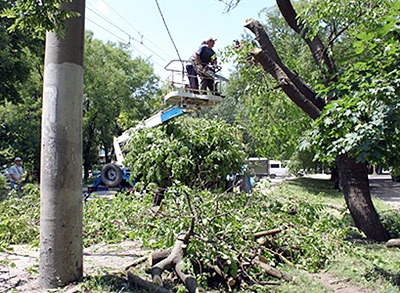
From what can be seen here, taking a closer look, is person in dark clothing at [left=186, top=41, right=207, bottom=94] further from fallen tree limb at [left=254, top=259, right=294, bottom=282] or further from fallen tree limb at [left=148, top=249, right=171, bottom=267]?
fallen tree limb at [left=254, top=259, right=294, bottom=282]

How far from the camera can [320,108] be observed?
21.7 feet

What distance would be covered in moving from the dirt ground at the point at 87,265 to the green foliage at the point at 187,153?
5.71 ft

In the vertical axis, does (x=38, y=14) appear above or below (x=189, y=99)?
below

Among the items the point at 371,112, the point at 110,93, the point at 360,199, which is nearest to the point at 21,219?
the point at 371,112

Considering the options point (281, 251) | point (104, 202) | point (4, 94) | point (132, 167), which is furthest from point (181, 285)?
point (4, 94)

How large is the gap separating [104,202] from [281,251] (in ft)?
10.6

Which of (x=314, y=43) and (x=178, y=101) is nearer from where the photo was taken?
(x=314, y=43)

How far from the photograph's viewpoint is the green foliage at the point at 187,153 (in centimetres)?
679

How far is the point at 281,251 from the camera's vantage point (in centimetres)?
506

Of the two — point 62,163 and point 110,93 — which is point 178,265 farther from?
A: point 110,93

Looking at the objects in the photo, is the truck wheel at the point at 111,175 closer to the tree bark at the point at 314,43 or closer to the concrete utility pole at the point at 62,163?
the tree bark at the point at 314,43

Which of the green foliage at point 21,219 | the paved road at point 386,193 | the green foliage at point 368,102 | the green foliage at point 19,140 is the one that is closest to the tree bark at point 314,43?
the green foliage at point 368,102

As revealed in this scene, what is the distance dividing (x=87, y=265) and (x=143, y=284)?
47.0 inches

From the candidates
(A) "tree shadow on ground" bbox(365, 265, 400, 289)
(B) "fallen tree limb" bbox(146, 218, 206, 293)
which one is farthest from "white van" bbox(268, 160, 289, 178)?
(B) "fallen tree limb" bbox(146, 218, 206, 293)
